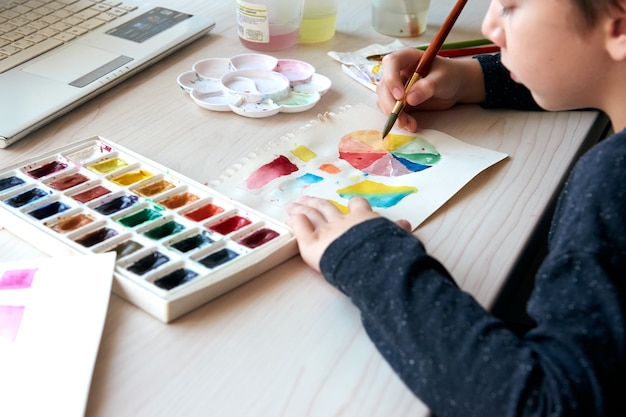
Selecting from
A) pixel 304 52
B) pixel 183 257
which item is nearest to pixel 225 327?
pixel 183 257

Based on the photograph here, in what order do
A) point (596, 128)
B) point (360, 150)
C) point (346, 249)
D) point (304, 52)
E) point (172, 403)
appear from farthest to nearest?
point (304, 52)
point (596, 128)
point (360, 150)
point (346, 249)
point (172, 403)

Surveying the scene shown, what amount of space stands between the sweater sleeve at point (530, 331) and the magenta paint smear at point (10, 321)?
24 centimetres

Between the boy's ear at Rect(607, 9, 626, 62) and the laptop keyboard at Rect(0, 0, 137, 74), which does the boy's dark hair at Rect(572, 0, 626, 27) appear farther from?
the laptop keyboard at Rect(0, 0, 137, 74)

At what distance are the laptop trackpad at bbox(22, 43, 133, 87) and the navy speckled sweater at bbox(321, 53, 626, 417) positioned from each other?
446 mm

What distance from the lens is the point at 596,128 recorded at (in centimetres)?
88

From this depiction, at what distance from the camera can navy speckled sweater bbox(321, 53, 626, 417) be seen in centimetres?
49

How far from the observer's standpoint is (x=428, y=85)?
2.72 ft

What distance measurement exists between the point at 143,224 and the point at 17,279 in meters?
0.11

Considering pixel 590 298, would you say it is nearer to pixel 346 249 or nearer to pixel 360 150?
pixel 346 249

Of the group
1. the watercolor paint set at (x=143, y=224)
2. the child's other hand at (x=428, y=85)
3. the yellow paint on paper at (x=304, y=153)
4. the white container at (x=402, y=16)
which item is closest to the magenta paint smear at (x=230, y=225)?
the watercolor paint set at (x=143, y=224)

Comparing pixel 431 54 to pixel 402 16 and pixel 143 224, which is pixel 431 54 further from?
pixel 143 224

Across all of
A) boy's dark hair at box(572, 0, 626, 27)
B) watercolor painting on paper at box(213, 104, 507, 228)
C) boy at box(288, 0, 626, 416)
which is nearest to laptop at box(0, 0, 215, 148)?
watercolor painting on paper at box(213, 104, 507, 228)

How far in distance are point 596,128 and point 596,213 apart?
0.39 metres

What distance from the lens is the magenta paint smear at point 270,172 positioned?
704 millimetres
